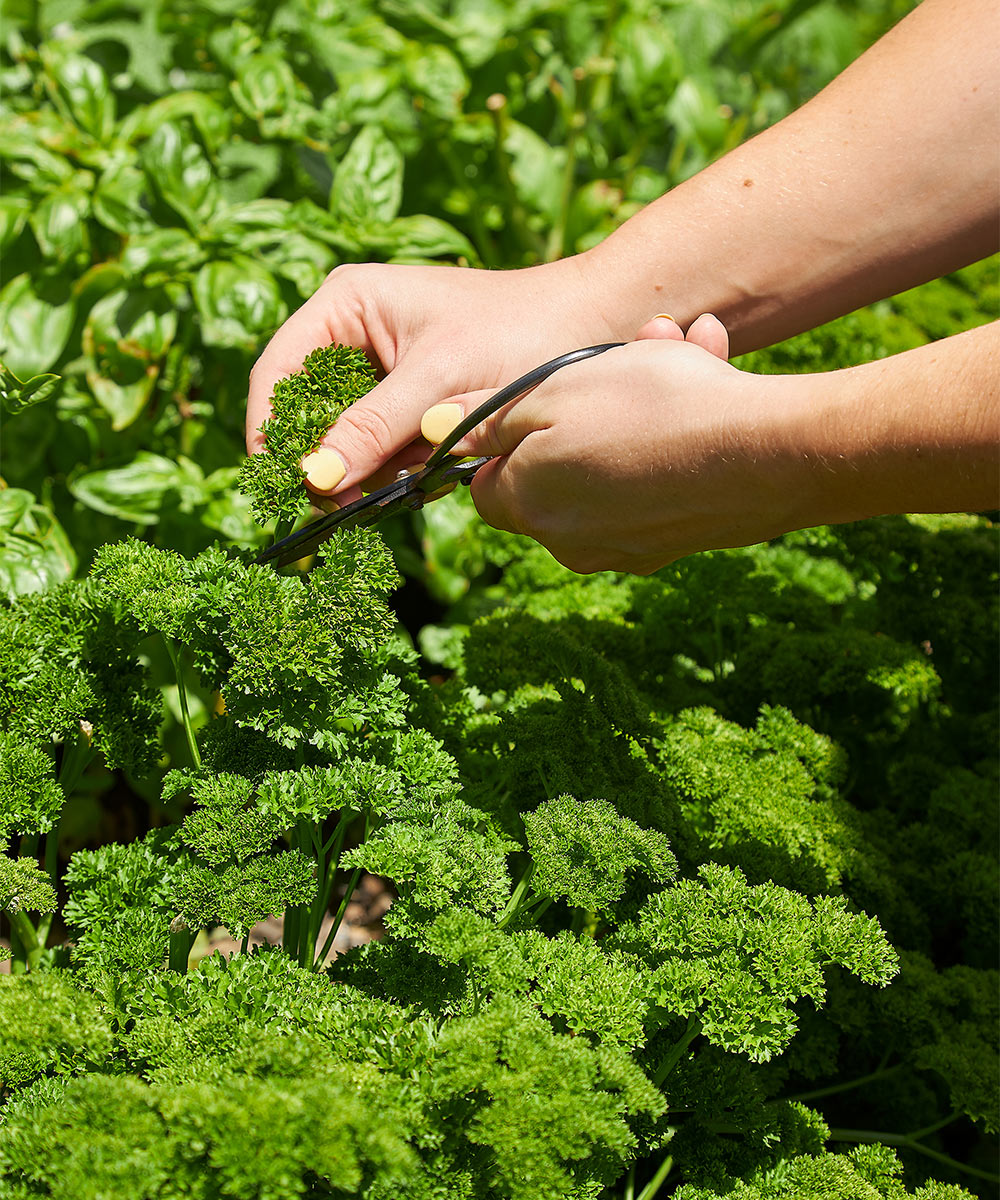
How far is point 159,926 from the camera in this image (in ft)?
4.10

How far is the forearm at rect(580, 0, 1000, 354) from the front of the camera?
5.04ft

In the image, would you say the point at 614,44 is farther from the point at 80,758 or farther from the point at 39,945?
the point at 39,945

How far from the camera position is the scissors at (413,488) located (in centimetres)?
134

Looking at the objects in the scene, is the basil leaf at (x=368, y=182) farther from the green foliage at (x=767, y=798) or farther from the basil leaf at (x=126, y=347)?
the green foliage at (x=767, y=798)

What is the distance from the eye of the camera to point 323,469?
52.4 inches

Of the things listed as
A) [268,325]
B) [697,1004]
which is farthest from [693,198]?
[697,1004]

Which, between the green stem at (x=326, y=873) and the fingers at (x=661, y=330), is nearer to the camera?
the green stem at (x=326, y=873)

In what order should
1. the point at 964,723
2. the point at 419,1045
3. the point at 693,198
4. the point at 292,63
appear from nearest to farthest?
the point at 419,1045
the point at 693,198
the point at 964,723
the point at 292,63

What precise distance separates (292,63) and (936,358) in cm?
255

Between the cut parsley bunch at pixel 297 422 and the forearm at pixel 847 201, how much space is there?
449 millimetres

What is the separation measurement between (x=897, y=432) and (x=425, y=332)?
2.32 ft

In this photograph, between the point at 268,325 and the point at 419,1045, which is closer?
the point at 419,1045

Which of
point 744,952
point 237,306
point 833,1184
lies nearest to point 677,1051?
point 744,952

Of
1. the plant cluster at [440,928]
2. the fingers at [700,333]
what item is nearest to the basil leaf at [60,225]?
the plant cluster at [440,928]
